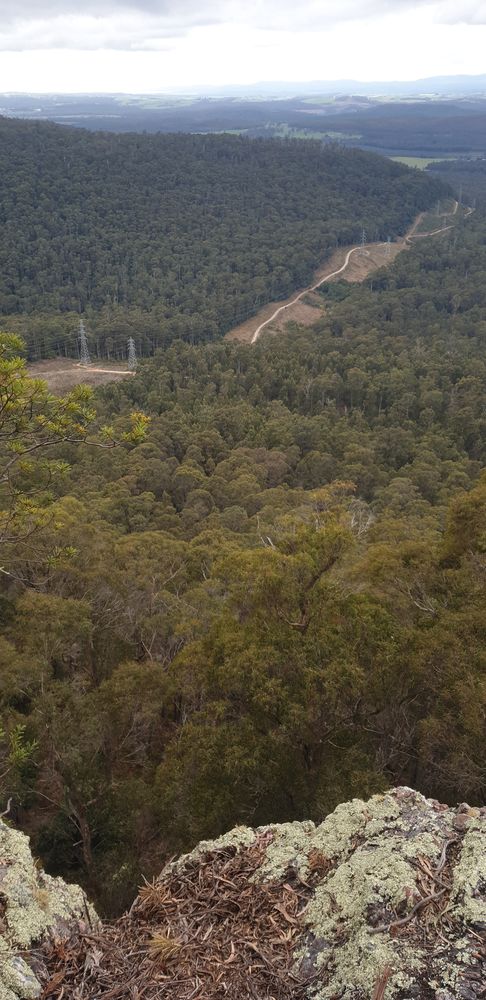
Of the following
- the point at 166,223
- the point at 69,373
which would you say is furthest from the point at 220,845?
the point at 166,223

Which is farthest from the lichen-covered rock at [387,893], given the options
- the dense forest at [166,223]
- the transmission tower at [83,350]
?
the dense forest at [166,223]

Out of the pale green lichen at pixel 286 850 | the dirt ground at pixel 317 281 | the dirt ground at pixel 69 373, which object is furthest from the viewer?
the dirt ground at pixel 317 281

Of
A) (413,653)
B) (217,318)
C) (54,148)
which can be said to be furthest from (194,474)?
(54,148)

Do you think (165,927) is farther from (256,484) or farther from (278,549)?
(256,484)

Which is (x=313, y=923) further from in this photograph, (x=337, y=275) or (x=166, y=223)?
(x=166, y=223)

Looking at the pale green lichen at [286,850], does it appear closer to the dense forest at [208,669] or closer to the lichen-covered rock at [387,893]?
the lichen-covered rock at [387,893]
